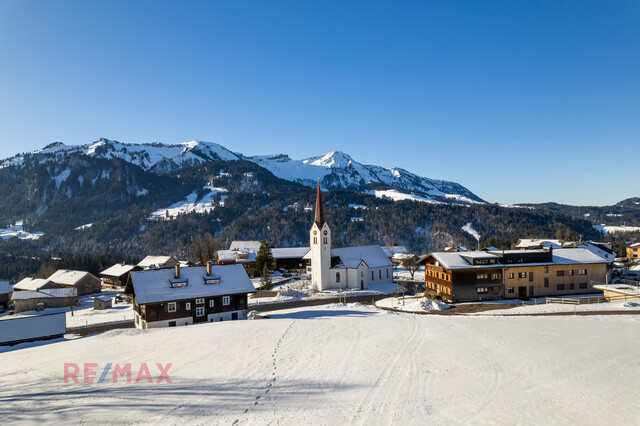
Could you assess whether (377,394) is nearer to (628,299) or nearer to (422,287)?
(628,299)

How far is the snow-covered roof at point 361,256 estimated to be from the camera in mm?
69375

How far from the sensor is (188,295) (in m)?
40.6

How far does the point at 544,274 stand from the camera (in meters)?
53.2

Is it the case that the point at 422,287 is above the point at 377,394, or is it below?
below

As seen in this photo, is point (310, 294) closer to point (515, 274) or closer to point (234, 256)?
point (515, 274)

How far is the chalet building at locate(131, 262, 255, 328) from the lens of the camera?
3922 cm

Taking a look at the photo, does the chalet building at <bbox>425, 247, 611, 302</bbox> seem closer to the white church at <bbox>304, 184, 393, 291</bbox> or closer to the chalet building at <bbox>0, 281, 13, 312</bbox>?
the white church at <bbox>304, 184, 393, 291</bbox>

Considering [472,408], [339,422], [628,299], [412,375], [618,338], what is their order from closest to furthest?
[339,422], [472,408], [412,375], [618,338], [628,299]

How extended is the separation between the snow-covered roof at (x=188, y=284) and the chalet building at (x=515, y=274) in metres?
29.4

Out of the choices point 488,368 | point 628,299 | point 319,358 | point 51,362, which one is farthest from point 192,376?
point 628,299

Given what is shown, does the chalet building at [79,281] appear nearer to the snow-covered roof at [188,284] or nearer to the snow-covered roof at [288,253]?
the snow-covered roof at [288,253]

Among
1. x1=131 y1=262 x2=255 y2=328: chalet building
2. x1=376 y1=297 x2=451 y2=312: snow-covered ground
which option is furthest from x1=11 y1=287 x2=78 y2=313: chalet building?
x1=376 y1=297 x2=451 y2=312: snow-covered ground

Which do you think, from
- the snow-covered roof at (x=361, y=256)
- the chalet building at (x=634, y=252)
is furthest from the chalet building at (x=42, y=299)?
the chalet building at (x=634, y=252)

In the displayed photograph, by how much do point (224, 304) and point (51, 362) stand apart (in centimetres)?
2039
